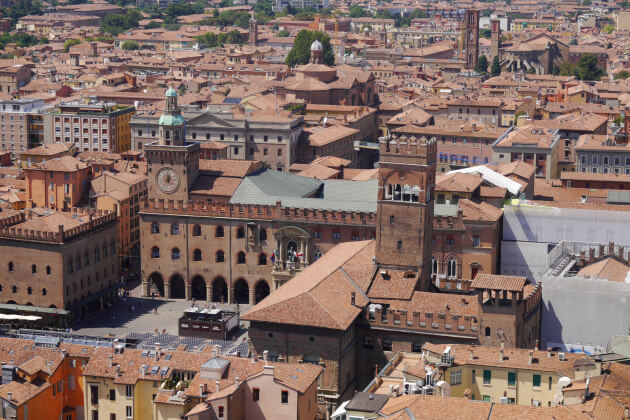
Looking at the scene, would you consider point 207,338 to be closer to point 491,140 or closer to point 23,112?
point 491,140

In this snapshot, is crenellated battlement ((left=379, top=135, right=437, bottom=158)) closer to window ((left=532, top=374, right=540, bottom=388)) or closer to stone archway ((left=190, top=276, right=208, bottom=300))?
window ((left=532, top=374, right=540, bottom=388))

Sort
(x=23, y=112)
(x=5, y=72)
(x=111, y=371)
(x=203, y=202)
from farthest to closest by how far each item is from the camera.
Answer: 1. (x=5, y=72)
2. (x=23, y=112)
3. (x=203, y=202)
4. (x=111, y=371)

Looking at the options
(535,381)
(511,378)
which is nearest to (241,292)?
(511,378)

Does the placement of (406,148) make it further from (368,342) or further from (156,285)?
(156,285)

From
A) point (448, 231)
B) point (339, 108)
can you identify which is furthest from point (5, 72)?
point (448, 231)

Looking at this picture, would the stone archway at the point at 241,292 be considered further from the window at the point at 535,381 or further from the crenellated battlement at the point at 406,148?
the window at the point at 535,381
